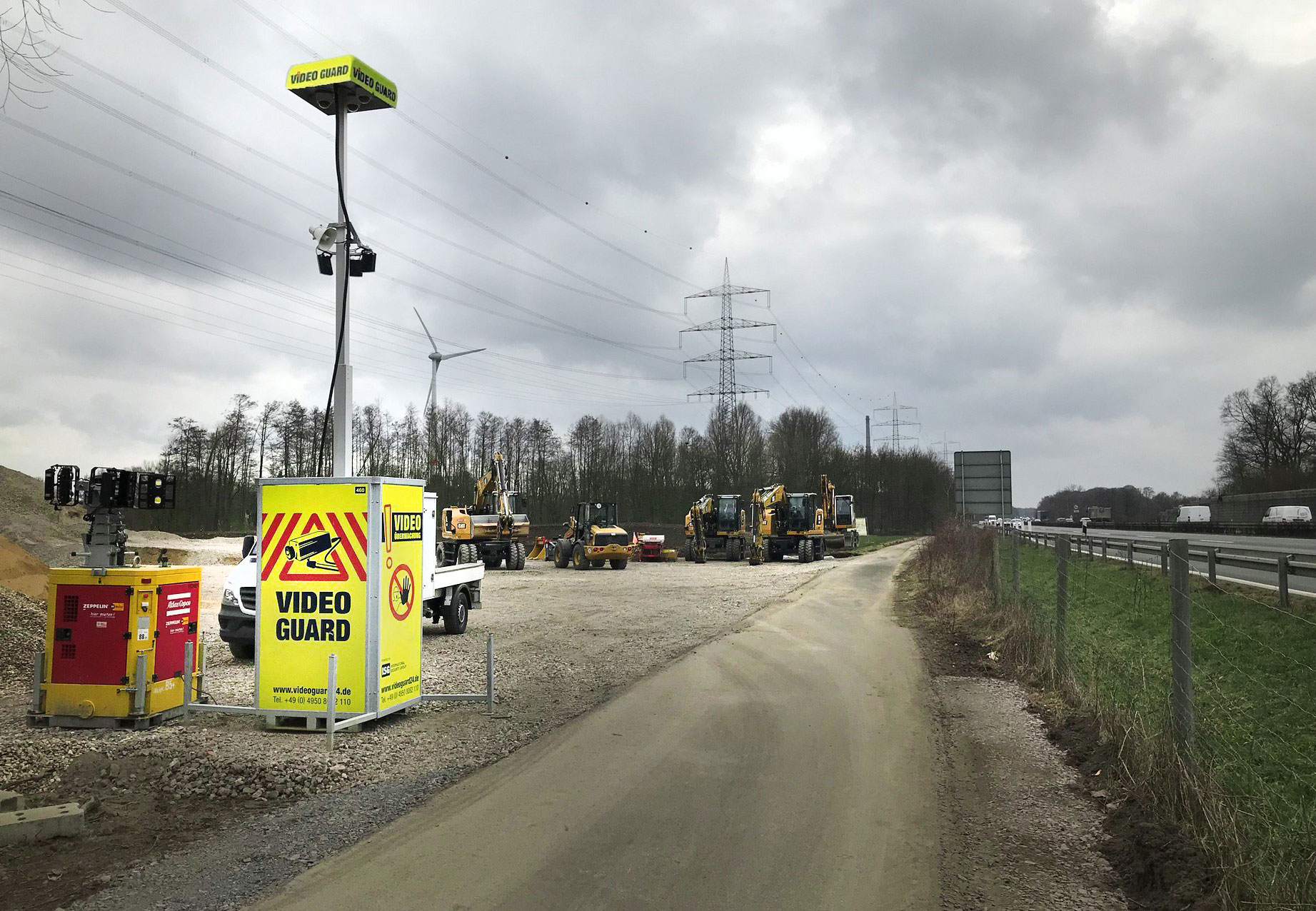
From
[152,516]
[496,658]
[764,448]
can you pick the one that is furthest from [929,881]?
[764,448]

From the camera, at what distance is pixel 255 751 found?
7348 mm

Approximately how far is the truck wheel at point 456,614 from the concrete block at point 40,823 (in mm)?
10115

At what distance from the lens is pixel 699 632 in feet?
51.6

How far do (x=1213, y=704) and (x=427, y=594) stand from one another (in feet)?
37.1

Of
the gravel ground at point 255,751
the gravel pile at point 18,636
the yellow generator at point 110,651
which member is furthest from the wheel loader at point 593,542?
the yellow generator at point 110,651

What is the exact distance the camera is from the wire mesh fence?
4574 millimetres

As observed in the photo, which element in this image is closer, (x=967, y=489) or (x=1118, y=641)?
(x=1118, y=641)

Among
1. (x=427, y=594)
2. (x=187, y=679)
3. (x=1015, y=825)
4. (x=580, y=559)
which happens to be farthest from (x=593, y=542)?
(x=1015, y=825)

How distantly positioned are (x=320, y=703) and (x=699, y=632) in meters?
8.58

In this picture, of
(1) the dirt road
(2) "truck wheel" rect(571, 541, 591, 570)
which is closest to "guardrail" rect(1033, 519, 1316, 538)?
(2) "truck wheel" rect(571, 541, 591, 570)

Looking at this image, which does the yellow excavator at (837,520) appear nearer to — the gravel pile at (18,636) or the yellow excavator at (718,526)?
the yellow excavator at (718,526)

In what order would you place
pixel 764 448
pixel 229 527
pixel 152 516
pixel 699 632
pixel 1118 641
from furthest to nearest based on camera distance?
pixel 764 448 → pixel 229 527 → pixel 152 516 → pixel 699 632 → pixel 1118 641

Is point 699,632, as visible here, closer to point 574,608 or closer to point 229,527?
point 574,608

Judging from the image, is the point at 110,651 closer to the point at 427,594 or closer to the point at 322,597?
the point at 322,597
